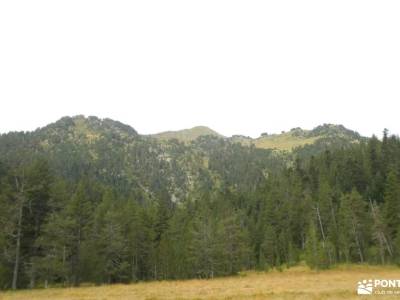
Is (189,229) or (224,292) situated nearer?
(224,292)

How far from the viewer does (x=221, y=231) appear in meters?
67.4

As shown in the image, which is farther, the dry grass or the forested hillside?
the forested hillside

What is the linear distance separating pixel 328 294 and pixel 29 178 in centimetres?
3364

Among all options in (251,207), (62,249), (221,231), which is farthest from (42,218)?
(251,207)

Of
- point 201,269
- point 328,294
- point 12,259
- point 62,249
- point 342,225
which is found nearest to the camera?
point 328,294

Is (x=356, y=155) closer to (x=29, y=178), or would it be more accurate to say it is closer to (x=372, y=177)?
(x=372, y=177)

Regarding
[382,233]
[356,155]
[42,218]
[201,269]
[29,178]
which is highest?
[356,155]

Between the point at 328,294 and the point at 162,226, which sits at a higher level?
the point at 162,226

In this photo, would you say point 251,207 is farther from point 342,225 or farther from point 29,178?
point 29,178

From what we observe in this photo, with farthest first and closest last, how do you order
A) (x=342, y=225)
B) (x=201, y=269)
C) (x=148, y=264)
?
1. (x=342, y=225)
2. (x=148, y=264)
3. (x=201, y=269)

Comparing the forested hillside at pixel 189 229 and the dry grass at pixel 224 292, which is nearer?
the dry grass at pixel 224 292

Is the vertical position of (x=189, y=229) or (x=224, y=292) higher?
(x=189, y=229)

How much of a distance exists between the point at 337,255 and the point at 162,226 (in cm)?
3666

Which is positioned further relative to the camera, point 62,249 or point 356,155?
point 356,155
